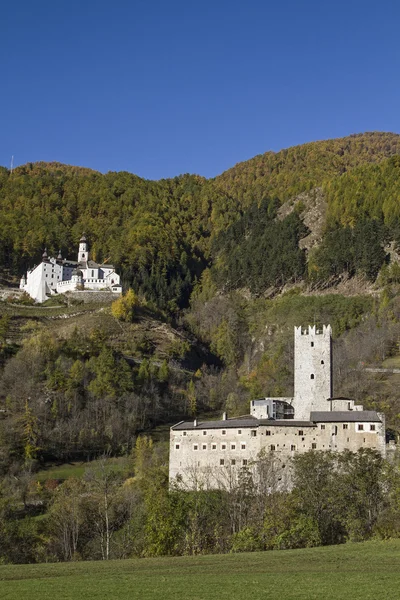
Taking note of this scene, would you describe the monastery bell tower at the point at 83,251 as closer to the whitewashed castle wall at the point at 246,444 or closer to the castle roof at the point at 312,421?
the castle roof at the point at 312,421

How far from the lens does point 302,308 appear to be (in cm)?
13962

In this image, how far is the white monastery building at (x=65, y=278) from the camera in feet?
495

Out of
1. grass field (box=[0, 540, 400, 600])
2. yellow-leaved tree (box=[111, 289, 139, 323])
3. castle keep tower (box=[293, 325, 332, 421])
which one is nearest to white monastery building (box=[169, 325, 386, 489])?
castle keep tower (box=[293, 325, 332, 421])

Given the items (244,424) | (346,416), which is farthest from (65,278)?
(346,416)

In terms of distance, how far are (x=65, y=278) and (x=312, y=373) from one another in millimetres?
86896

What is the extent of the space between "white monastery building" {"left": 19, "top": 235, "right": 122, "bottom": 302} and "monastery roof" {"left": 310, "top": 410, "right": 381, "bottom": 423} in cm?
8423

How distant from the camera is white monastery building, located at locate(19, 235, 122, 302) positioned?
150750mm

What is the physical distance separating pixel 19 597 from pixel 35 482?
55.7 m

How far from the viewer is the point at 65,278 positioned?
15625 centimetres

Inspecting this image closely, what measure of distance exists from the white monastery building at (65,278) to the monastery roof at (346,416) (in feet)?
276

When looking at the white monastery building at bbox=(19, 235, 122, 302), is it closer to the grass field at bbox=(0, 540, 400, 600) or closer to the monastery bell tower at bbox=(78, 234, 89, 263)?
the monastery bell tower at bbox=(78, 234, 89, 263)

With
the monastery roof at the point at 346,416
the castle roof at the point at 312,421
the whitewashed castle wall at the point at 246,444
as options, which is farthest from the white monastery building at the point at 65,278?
the monastery roof at the point at 346,416

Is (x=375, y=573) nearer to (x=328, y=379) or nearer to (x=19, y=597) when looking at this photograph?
(x=19, y=597)

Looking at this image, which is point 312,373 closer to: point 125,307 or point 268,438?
point 268,438
